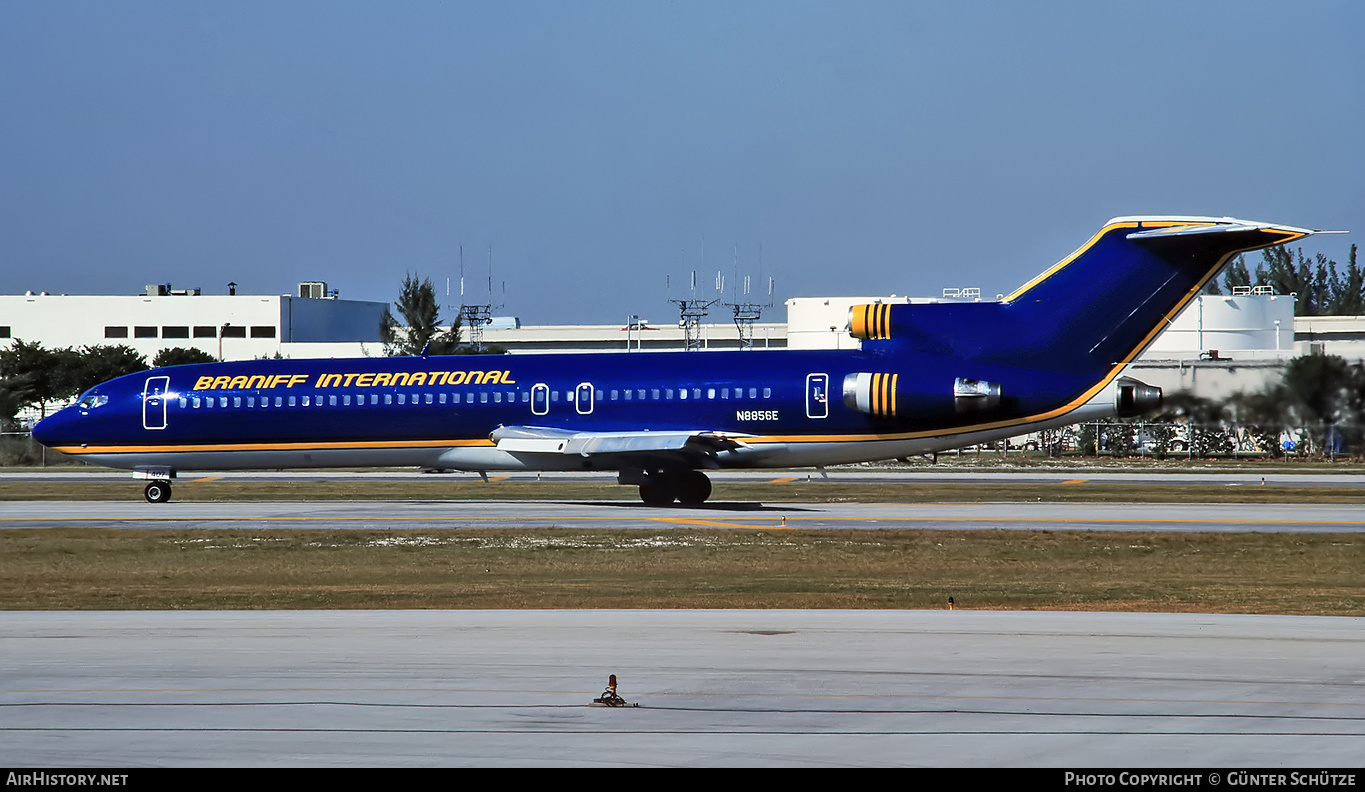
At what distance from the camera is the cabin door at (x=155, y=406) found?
4116 cm

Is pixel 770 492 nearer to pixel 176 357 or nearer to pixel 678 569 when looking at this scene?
pixel 678 569

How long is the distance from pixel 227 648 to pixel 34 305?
102 m

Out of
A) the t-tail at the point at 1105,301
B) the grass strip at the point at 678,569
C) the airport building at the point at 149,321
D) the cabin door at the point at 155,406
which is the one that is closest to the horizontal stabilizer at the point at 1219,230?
the t-tail at the point at 1105,301

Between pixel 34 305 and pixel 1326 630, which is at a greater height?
pixel 34 305

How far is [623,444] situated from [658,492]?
2339mm

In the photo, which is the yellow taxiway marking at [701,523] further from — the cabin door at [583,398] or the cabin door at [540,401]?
the cabin door at [540,401]

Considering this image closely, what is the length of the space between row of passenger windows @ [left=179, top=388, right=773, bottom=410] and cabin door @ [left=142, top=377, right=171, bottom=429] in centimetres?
65

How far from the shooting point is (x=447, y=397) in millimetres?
39156

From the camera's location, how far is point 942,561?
974 inches

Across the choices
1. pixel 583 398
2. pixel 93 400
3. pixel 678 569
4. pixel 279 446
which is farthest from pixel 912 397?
pixel 93 400

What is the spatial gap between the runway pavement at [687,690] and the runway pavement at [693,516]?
14483 mm

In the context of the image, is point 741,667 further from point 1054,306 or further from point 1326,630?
point 1054,306

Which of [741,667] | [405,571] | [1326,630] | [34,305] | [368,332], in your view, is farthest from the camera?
[368,332]

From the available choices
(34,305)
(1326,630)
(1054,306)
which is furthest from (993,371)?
(34,305)
